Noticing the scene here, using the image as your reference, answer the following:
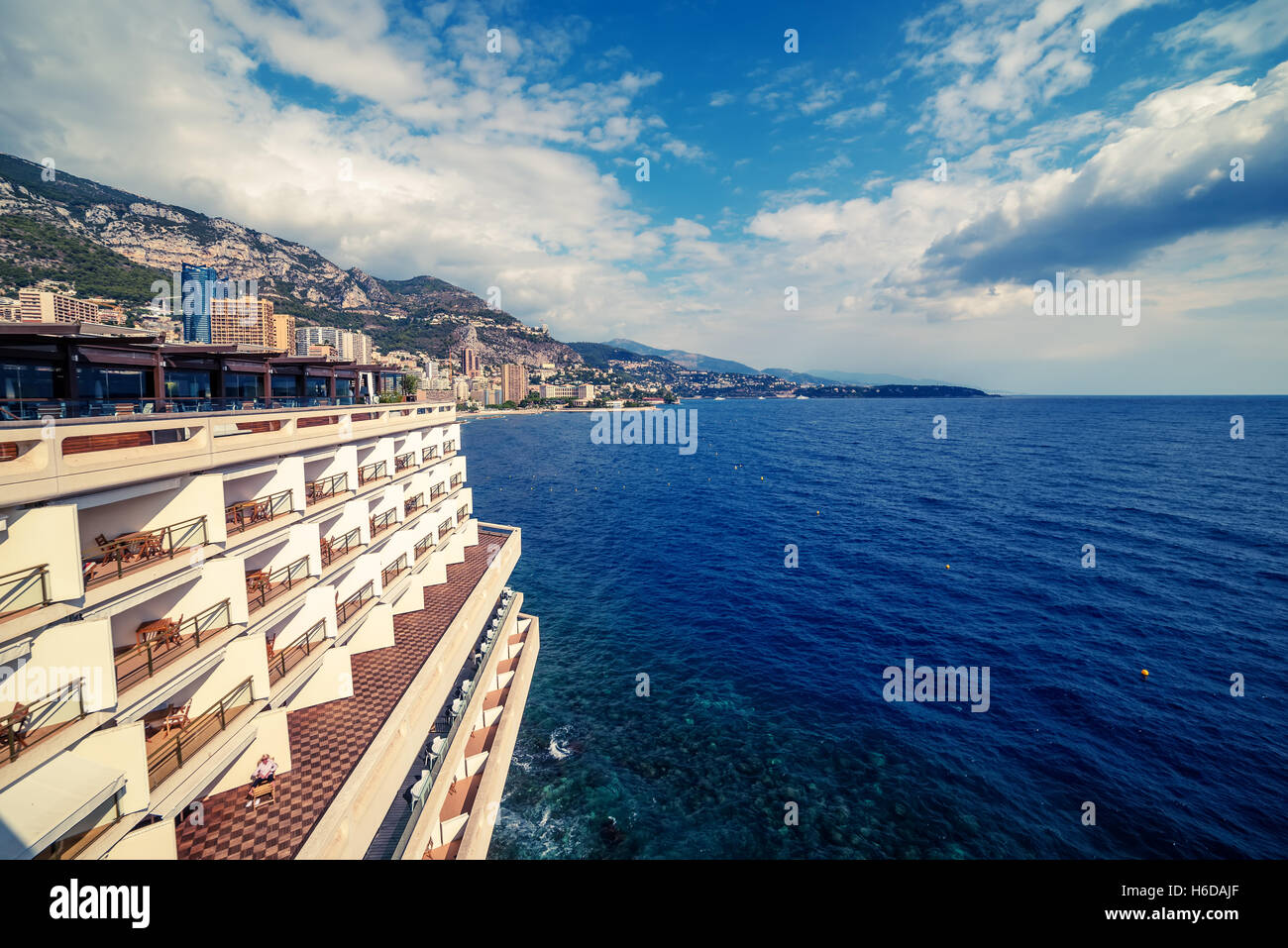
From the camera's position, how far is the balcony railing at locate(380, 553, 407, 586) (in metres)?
18.8

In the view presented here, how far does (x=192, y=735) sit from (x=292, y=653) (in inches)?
142

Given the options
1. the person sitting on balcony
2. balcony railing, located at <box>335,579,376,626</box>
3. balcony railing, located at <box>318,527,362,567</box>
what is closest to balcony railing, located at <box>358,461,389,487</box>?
balcony railing, located at <box>318,527,362,567</box>

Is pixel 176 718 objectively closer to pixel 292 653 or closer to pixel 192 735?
pixel 192 735

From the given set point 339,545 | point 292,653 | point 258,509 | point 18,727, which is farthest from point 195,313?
point 18,727

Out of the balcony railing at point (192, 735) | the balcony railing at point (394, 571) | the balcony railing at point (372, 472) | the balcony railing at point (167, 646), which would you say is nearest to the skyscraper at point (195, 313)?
the balcony railing at point (372, 472)

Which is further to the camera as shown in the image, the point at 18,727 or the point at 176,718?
the point at 176,718

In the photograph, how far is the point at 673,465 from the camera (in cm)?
8619

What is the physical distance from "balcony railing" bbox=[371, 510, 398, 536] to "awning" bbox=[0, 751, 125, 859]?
445 inches

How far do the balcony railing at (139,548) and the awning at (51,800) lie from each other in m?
3.04

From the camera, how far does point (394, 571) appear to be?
1955 centimetres

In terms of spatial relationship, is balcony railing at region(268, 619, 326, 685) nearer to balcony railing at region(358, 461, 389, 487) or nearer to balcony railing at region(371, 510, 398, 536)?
balcony railing at region(371, 510, 398, 536)

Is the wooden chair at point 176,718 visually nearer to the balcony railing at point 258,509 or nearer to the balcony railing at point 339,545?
the balcony railing at point 258,509
